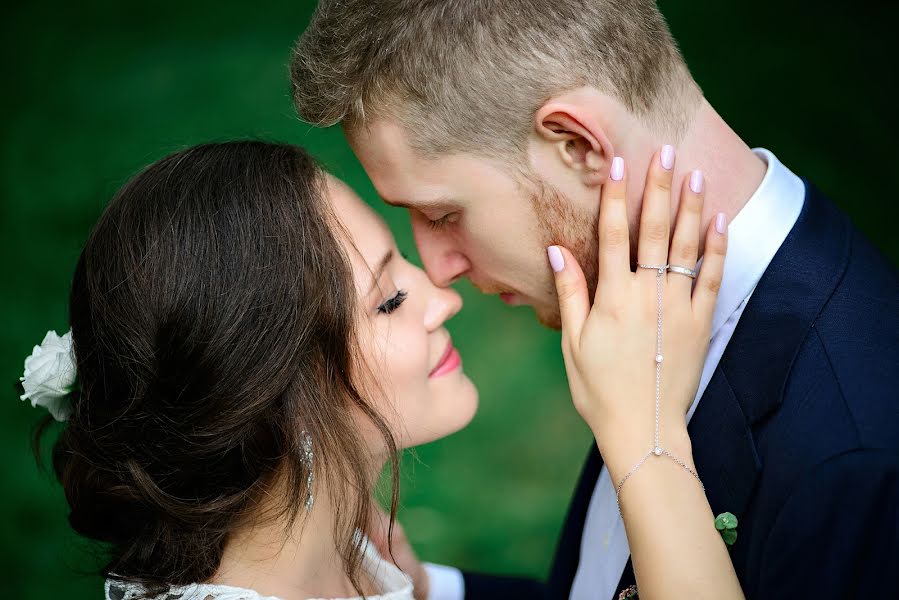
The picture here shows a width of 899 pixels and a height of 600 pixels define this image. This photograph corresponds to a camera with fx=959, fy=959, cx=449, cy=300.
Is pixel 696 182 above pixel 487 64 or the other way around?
the other way around

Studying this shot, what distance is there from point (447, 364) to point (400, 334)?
0.21 meters

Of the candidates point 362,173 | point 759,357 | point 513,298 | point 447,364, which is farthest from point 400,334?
point 362,173

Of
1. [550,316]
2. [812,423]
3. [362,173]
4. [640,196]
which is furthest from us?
[362,173]

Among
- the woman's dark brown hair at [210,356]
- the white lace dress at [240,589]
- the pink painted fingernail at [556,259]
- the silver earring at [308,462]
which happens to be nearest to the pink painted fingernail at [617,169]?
the pink painted fingernail at [556,259]

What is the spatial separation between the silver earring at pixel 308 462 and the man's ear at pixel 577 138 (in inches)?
31.4

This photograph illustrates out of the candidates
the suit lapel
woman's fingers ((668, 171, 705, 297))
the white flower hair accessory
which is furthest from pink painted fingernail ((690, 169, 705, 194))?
the white flower hair accessory

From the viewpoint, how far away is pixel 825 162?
4.66m

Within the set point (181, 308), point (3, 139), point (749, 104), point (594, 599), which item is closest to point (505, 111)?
point (181, 308)

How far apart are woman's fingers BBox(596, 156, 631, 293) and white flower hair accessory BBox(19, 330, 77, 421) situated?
1188mm

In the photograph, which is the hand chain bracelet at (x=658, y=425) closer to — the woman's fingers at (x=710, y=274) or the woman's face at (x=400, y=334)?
the woman's fingers at (x=710, y=274)

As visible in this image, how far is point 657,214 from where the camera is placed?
6.46 feet

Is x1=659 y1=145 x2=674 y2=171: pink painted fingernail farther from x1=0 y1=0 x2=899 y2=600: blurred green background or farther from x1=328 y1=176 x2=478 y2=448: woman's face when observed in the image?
x1=0 y1=0 x2=899 y2=600: blurred green background

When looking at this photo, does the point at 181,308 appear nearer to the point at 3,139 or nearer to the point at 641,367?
the point at 641,367

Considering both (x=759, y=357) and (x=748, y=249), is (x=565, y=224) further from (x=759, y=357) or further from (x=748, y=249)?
(x=759, y=357)
